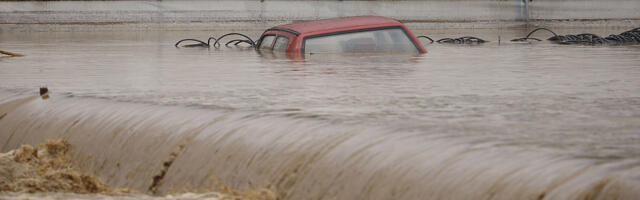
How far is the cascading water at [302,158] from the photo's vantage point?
67.1 inches

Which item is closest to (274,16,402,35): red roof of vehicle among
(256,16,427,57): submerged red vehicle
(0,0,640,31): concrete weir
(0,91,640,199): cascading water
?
(256,16,427,57): submerged red vehicle

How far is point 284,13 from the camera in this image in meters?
18.2

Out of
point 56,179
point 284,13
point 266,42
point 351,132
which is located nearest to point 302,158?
point 351,132

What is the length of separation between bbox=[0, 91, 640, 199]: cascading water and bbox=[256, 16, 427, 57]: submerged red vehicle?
417 centimetres

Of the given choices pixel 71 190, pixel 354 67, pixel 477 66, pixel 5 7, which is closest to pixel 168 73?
pixel 354 67

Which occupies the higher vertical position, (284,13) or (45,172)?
(284,13)

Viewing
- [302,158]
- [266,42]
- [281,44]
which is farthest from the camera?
[266,42]

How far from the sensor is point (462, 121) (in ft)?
8.04

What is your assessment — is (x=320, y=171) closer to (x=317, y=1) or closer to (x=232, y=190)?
(x=232, y=190)

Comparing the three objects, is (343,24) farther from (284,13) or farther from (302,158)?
(284,13)

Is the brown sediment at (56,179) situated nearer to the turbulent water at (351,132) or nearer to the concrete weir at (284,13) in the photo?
the turbulent water at (351,132)

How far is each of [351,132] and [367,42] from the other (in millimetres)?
5061

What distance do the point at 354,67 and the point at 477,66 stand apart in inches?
28.7

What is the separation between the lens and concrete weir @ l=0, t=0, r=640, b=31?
1734 cm
